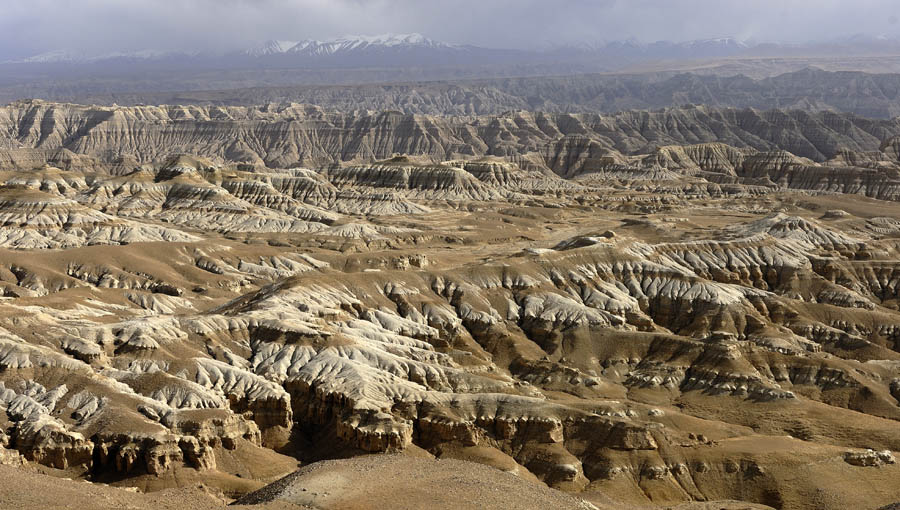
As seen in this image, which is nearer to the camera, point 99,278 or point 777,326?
point 777,326

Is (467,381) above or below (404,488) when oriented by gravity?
below

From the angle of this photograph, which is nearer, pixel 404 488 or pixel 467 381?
pixel 404 488

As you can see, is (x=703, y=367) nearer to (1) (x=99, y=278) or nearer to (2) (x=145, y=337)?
(2) (x=145, y=337)

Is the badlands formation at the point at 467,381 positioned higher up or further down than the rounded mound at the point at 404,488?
further down

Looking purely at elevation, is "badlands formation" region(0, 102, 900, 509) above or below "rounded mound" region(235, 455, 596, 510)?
below

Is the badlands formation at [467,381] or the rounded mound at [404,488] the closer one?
the rounded mound at [404,488]

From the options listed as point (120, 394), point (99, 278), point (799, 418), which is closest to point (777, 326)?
point (799, 418)

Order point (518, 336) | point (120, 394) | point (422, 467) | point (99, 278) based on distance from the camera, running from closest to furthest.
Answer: point (422, 467) → point (120, 394) → point (518, 336) → point (99, 278)

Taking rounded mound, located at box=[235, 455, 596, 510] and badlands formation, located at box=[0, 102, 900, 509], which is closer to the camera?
rounded mound, located at box=[235, 455, 596, 510]

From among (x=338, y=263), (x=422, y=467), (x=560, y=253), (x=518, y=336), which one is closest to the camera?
(x=422, y=467)

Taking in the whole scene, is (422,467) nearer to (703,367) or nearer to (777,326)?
(703,367)

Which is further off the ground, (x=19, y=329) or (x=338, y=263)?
(x=19, y=329)
